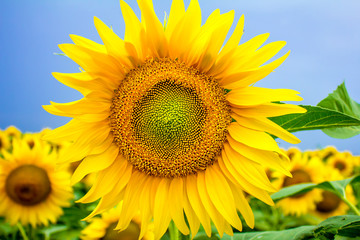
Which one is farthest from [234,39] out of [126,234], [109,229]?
[109,229]

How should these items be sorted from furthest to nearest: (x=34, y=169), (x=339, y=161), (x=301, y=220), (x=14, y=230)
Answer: (x=339, y=161) < (x=301, y=220) < (x=14, y=230) < (x=34, y=169)

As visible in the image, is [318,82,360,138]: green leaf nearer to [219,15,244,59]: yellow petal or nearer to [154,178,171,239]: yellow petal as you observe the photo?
[219,15,244,59]: yellow petal

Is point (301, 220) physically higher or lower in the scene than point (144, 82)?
lower

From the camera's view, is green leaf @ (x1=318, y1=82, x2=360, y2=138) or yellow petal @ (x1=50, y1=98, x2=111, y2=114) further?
green leaf @ (x1=318, y1=82, x2=360, y2=138)

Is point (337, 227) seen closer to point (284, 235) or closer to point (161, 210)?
point (284, 235)

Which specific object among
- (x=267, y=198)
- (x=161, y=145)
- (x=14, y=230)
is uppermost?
(x=161, y=145)

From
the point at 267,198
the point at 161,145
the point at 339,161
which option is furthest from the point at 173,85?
the point at 339,161

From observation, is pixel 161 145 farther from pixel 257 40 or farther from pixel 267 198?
pixel 257 40

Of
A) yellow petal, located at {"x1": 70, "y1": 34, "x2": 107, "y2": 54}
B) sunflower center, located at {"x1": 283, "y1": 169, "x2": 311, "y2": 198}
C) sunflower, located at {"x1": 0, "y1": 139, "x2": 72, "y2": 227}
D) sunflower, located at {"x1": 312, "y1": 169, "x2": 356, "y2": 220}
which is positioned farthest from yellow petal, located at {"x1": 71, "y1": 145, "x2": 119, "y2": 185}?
sunflower, located at {"x1": 312, "y1": 169, "x2": 356, "y2": 220}
